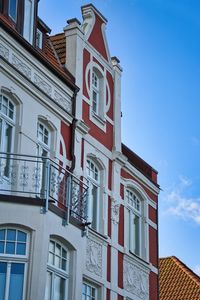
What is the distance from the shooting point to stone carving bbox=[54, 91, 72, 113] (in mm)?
22453

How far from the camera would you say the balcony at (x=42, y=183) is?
735 inches

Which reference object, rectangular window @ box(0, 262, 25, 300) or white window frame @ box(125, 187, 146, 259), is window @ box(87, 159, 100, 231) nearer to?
white window frame @ box(125, 187, 146, 259)

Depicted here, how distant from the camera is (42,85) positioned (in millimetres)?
21812

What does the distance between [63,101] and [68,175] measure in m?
3.21

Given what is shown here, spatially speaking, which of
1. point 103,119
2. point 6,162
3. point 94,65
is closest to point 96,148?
point 103,119

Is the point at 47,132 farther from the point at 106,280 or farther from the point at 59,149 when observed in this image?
the point at 106,280

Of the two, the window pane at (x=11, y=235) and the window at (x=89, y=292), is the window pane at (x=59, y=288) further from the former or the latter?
the window at (x=89, y=292)

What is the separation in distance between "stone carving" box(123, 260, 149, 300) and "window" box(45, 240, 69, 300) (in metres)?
5.16

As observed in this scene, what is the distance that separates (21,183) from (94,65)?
7.44 m

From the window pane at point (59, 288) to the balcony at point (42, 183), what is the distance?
4.92 ft

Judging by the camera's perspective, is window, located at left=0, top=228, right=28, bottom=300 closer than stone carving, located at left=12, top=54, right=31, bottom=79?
Yes

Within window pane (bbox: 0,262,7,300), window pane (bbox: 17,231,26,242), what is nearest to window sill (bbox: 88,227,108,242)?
window pane (bbox: 17,231,26,242)

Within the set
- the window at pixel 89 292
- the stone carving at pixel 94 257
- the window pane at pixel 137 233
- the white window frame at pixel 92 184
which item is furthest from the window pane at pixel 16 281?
the window pane at pixel 137 233

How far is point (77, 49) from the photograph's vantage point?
24.3 metres
